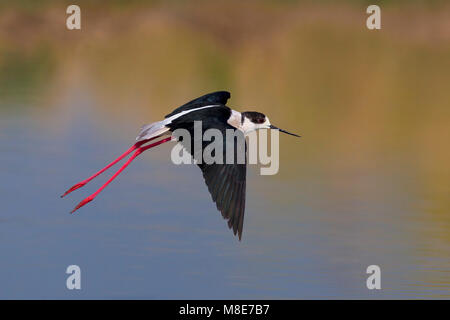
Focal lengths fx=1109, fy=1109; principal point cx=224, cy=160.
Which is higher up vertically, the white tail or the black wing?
the black wing

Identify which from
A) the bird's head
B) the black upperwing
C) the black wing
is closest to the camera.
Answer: the black upperwing

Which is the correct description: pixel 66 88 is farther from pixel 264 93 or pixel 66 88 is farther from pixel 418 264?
pixel 418 264

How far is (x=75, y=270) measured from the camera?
20.6 ft

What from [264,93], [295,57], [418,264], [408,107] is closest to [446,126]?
[408,107]

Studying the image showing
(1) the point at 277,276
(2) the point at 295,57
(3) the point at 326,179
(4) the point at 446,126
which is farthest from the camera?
(2) the point at 295,57

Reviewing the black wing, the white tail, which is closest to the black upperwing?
the white tail

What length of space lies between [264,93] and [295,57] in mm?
1994

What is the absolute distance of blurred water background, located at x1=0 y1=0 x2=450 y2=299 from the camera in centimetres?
649

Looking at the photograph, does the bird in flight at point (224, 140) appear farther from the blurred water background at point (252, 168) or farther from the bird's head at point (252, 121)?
the blurred water background at point (252, 168)

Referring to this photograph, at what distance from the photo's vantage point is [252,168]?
29.0 ft

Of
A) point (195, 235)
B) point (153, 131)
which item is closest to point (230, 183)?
point (153, 131)

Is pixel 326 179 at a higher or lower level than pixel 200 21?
lower

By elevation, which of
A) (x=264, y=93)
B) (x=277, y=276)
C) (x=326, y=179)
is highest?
(x=264, y=93)

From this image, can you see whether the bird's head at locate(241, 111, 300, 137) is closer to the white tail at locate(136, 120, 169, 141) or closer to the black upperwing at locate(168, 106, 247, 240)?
the white tail at locate(136, 120, 169, 141)
